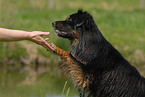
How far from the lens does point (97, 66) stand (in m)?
4.10

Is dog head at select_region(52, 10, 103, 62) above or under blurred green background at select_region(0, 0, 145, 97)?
above

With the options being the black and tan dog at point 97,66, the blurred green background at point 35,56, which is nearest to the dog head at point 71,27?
the black and tan dog at point 97,66

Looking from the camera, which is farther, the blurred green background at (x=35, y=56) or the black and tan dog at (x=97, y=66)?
the blurred green background at (x=35, y=56)

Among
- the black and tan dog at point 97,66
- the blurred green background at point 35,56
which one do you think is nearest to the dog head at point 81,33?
the black and tan dog at point 97,66

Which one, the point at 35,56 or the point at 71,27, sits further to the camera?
the point at 35,56

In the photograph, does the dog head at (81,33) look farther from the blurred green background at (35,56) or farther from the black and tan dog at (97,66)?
the blurred green background at (35,56)

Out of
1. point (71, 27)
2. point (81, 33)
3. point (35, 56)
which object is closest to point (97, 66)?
point (81, 33)

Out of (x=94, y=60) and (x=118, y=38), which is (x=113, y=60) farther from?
(x=118, y=38)

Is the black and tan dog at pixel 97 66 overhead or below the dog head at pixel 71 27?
below

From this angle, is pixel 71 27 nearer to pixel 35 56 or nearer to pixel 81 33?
pixel 81 33

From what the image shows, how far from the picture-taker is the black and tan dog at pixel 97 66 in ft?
13.5

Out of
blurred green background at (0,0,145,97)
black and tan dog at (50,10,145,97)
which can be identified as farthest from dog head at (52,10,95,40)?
blurred green background at (0,0,145,97)

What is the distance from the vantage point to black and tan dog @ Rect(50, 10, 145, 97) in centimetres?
410

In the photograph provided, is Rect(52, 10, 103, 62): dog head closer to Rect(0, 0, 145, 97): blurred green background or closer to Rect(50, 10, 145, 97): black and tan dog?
Rect(50, 10, 145, 97): black and tan dog
